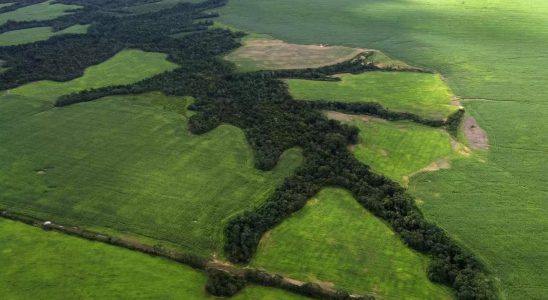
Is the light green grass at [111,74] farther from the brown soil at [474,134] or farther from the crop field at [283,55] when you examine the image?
the brown soil at [474,134]

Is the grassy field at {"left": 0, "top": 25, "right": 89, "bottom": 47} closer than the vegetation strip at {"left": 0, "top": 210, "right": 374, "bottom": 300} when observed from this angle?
No

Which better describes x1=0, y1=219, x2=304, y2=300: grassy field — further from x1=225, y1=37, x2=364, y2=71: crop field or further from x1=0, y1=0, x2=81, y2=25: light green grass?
x1=0, y1=0, x2=81, y2=25: light green grass

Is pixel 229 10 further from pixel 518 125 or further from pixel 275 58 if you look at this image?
pixel 518 125

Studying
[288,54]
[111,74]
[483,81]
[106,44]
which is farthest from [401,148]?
[106,44]

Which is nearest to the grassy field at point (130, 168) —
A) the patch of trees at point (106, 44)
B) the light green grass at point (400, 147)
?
the light green grass at point (400, 147)

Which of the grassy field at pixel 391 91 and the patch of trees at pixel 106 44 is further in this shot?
the patch of trees at pixel 106 44

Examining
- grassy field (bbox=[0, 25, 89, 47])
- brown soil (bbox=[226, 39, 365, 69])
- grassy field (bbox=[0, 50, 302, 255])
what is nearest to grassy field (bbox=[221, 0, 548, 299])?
brown soil (bbox=[226, 39, 365, 69])

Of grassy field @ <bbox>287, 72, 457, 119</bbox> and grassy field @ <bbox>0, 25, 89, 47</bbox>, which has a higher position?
grassy field @ <bbox>0, 25, 89, 47</bbox>
